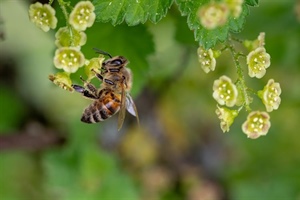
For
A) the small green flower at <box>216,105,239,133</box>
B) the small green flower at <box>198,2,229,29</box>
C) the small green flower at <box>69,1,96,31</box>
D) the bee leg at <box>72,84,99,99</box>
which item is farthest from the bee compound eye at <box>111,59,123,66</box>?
the small green flower at <box>198,2,229,29</box>

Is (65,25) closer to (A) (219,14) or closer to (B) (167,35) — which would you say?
(A) (219,14)

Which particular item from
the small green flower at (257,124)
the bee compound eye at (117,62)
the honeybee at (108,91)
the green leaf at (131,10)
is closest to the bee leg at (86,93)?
the honeybee at (108,91)

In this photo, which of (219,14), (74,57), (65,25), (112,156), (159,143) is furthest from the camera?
(159,143)

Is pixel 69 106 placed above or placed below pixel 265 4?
below

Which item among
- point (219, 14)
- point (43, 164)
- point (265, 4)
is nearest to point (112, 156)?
point (43, 164)

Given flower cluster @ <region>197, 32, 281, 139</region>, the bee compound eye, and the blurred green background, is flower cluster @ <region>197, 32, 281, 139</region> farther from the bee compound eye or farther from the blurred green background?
the blurred green background

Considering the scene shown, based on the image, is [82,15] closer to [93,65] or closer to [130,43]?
[93,65]

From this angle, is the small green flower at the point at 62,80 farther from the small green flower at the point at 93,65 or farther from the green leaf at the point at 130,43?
the green leaf at the point at 130,43
